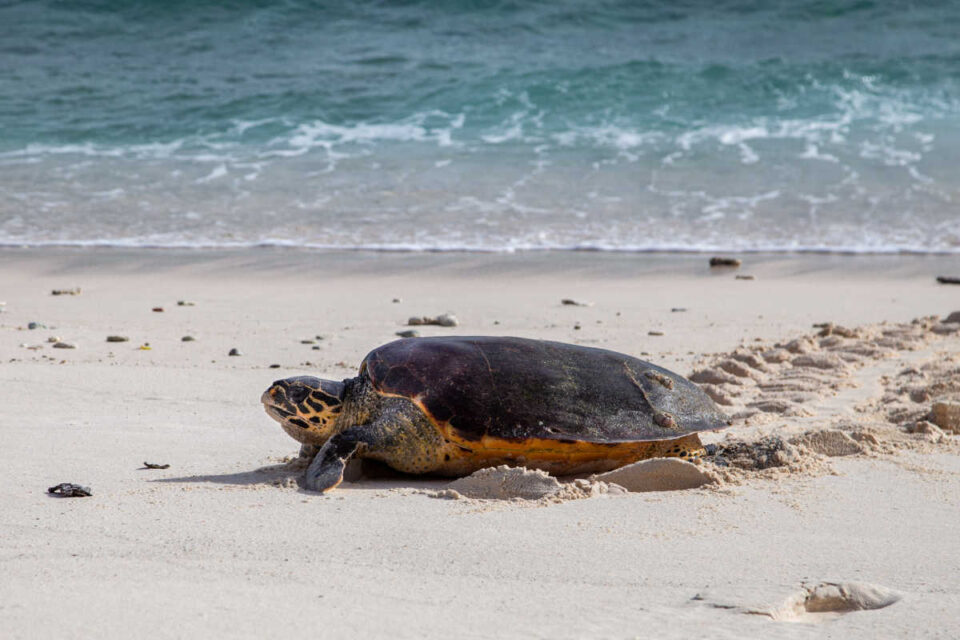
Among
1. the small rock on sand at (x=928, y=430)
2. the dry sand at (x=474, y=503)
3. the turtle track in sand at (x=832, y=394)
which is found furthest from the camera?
the small rock on sand at (x=928, y=430)

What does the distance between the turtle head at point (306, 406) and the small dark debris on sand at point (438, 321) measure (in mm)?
2438

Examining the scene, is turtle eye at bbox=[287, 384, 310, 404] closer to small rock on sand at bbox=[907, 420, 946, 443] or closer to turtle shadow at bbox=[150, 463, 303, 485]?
turtle shadow at bbox=[150, 463, 303, 485]

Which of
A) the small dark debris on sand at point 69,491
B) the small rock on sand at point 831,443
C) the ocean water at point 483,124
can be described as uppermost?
the ocean water at point 483,124

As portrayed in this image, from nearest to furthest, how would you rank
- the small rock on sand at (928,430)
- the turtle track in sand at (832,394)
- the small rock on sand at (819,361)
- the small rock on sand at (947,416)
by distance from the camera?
the turtle track in sand at (832,394) → the small rock on sand at (928,430) → the small rock on sand at (947,416) → the small rock on sand at (819,361)

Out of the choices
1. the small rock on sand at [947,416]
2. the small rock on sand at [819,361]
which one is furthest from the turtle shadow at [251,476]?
the small rock on sand at [819,361]

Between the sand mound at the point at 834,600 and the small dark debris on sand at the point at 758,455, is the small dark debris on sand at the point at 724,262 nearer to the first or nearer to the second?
the small dark debris on sand at the point at 758,455

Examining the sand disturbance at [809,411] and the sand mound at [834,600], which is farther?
the sand disturbance at [809,411]

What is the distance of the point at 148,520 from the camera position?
2551 mm

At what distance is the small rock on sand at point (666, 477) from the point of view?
304 centimetres

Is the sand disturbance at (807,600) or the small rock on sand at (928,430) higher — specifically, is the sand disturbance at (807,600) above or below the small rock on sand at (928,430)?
above

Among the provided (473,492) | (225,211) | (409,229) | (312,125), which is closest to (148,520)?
(473,492)

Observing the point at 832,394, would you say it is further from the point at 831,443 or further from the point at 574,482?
the point at 574,482

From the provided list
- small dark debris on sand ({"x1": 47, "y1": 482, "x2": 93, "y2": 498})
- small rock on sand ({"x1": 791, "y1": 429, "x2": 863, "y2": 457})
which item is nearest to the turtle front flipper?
small dark debris on sand ({"x1": 47, "y1": 482, "x2": 93, "y2": 498})

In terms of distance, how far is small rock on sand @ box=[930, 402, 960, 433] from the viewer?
3.78 m
